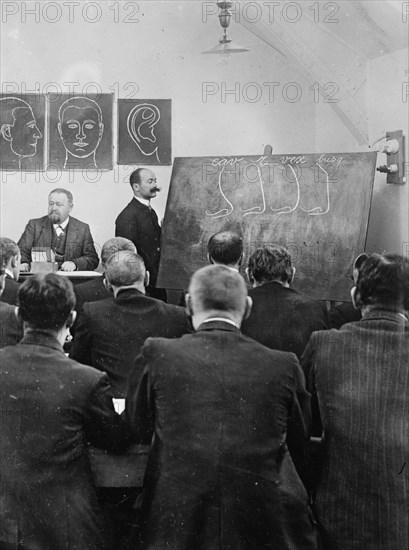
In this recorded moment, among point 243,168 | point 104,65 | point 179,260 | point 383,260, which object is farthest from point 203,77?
point 383,260

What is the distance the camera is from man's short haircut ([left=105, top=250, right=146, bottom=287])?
3150 mm

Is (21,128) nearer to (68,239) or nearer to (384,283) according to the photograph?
(68,239)

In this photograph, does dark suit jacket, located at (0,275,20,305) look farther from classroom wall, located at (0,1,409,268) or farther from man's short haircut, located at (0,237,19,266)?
classroom wall, located at (0,1,409,268)

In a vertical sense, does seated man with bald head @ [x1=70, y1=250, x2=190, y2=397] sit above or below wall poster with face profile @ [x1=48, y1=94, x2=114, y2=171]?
below

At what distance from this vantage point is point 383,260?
2424 mm

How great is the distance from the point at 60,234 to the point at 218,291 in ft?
15.3

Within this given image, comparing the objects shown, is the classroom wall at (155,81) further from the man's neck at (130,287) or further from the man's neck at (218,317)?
the man's neck at (218,317)

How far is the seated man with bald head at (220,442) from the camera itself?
216 centimetres

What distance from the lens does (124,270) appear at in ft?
10.4

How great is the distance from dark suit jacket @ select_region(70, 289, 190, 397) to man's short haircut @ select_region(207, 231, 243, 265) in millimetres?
854

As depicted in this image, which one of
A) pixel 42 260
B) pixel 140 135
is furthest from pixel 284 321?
pixel 140 135

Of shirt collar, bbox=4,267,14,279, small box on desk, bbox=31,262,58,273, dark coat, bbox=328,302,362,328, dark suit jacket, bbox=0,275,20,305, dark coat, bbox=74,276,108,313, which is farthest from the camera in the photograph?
small box on desk, bbox=31,262,58,273

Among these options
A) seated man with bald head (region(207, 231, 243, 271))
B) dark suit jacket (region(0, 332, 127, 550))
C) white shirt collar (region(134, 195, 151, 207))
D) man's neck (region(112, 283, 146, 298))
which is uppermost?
white shirt collar (region(134, 195, 151, 207))

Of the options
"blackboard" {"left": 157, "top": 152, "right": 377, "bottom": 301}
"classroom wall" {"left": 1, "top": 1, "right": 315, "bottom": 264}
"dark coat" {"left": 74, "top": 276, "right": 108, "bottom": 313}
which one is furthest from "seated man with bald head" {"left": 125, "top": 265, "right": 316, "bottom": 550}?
"classroom wall" {"left": 1, "top": 1, "right": 315, "bottom": 264}
